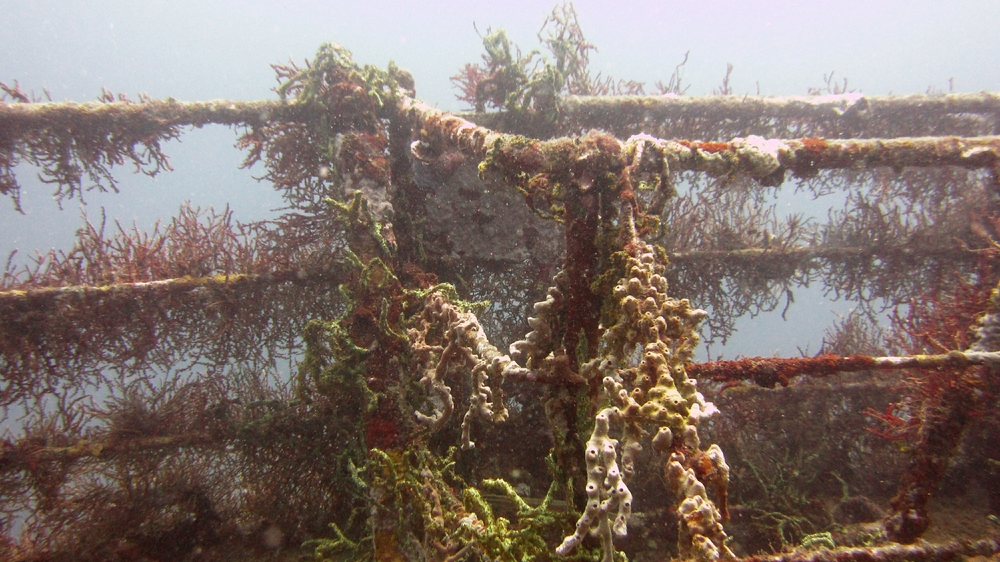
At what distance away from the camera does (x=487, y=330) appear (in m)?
5.62

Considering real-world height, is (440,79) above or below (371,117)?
above

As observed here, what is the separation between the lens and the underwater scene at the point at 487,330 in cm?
273

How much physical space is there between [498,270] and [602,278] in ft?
8.68

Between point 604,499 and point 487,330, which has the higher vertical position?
point 604,499

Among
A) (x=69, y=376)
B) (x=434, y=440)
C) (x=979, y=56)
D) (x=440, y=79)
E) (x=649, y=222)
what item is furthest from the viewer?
(x=440, y=79)

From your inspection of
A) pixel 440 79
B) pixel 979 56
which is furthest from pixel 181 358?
pixel 979 56

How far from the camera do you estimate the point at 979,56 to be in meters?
125

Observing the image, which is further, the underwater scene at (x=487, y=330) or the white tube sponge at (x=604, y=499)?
the underwater scene at (x=487, y=330)

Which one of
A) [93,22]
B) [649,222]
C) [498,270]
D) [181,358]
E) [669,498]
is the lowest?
[669,498]

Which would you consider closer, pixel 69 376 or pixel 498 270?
pixel 69 376

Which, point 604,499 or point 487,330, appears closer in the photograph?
point 604,499

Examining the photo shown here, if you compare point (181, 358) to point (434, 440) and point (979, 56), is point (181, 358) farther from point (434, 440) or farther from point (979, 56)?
point (979, 56)

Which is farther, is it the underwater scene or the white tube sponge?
the underwater scene

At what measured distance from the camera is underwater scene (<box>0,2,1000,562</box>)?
2.73 metres
